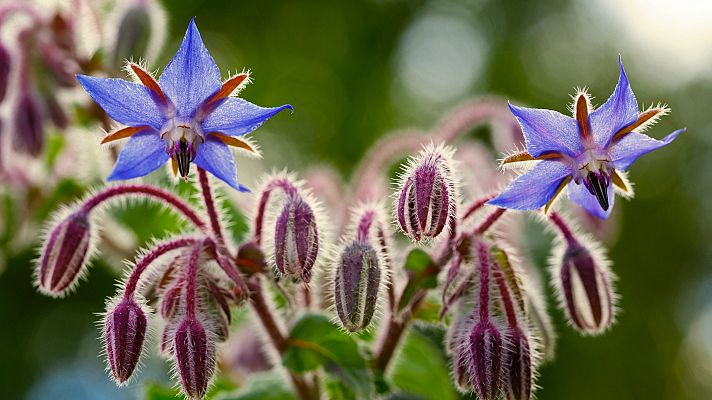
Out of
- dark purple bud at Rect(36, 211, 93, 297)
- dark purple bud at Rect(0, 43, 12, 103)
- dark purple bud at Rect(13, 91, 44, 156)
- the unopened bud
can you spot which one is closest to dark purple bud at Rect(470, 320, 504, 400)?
dark purple bud at Rect(36, 211, 93, 297)

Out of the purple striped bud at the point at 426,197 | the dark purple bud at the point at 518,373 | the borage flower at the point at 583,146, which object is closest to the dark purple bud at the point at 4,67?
the purple striped bud at the point at 426,197

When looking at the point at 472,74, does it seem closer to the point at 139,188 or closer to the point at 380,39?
the point at 380,39

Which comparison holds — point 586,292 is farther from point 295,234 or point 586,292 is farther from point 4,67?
point 4,67

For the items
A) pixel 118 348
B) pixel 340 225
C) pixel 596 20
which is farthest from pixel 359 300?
pixel 596 20

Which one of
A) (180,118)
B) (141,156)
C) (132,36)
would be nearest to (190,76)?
(180,118)

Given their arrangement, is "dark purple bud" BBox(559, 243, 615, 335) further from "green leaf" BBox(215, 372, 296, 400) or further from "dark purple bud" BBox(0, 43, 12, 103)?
"dark purple bud" BBox(0, 43, 12, 103)

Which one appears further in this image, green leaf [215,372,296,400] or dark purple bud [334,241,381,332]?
green leaf [215,372,296,400]
